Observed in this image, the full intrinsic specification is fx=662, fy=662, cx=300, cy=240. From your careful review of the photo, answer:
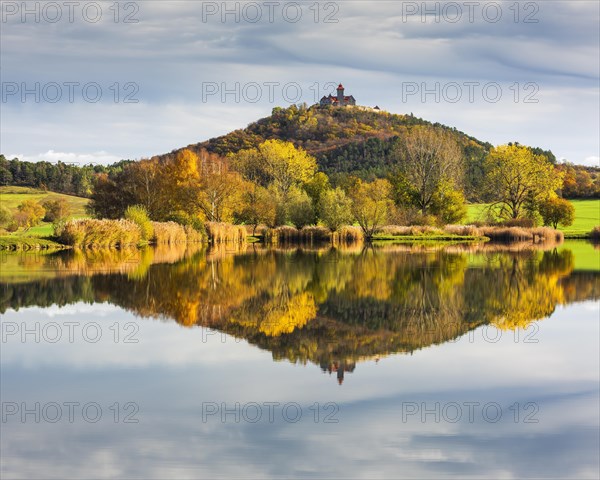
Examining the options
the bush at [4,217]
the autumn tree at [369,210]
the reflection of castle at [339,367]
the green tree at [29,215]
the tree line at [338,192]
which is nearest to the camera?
the reflection of castle at [339,367]

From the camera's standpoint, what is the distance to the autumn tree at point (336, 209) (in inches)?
2127

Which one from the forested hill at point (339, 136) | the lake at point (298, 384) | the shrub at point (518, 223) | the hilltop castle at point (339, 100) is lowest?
the lake at point (298, 384)

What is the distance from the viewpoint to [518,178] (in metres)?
64.7

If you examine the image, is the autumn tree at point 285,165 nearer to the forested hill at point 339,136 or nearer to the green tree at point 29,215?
the green tree at point 29,215

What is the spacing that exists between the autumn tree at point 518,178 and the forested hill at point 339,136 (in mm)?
45446

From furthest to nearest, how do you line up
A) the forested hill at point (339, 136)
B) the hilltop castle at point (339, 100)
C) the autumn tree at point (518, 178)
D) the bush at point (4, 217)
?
the hilltop castle at point (339, 100)
the forested hill at point (339, 136)
the autumn tree at point (518, 178)
the bush at point (4, 217)

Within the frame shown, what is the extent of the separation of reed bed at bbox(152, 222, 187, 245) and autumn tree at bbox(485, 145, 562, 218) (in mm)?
33123

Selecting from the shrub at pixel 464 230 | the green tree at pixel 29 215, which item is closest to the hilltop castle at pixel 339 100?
the green tree at pixel 29 215

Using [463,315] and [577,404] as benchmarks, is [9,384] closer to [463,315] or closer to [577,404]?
[577,404]

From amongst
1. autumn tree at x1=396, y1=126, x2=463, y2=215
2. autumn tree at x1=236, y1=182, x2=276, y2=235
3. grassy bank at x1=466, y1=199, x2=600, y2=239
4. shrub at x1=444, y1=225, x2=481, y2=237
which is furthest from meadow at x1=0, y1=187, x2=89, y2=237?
shrub at x1=444, y1=225, x2=481, y2=237

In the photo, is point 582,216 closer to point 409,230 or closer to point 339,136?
point 409,230

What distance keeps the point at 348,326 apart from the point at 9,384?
20.4 feet

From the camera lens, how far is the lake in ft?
19.8

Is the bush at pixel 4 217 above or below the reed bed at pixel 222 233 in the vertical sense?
above
